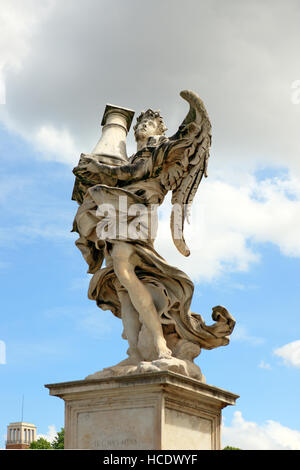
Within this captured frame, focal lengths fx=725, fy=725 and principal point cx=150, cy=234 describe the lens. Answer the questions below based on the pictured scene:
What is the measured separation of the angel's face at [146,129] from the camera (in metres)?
10.1

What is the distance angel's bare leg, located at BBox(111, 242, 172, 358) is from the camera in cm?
902

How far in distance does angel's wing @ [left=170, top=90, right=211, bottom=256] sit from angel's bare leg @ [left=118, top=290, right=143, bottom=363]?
100 cm

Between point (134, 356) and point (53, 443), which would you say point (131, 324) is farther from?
point (53, 443)

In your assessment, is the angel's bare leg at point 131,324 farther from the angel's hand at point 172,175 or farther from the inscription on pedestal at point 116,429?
the angel's hand at point 172,175

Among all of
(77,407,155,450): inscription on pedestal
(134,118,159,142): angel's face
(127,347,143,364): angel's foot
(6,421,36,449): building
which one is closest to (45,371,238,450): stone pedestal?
(77,407,155,450): inscription on pedestal

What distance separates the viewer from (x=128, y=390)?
335 inches

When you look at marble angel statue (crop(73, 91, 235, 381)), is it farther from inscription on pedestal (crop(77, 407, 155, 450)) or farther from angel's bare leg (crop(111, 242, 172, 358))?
inscription on pedestal (crop(77, 407, 155, 450))

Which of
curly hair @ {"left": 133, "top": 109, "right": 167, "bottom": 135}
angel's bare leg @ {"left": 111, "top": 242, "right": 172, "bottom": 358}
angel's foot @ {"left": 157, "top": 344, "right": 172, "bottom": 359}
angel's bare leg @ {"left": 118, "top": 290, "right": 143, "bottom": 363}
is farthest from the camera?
curly hair @ {"left": 133, "top": 109, "right": 167, "bottom": 135}

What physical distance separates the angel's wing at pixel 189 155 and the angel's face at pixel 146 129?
563 mm

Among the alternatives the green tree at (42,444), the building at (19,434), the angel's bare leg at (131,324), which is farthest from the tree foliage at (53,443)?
the angel's bare leg at (131,324)

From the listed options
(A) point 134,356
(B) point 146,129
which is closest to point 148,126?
(B) point 146,129

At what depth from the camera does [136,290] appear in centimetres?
916
